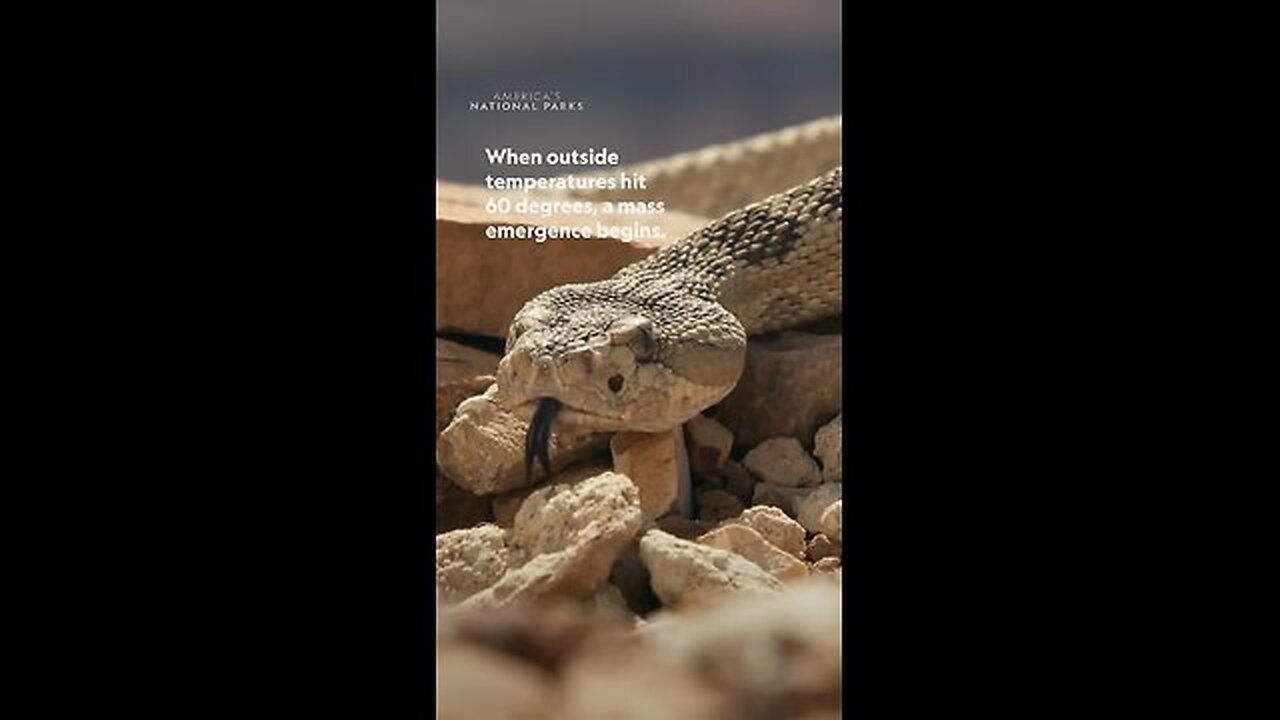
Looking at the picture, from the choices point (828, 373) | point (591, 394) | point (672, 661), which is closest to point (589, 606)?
point (672, 661)

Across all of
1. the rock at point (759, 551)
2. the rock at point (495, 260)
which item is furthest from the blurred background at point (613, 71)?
the rock at point (759, 551)

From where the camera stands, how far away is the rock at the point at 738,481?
376 centimetres

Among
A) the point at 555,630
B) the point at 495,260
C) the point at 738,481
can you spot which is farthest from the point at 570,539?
the point at 495,260

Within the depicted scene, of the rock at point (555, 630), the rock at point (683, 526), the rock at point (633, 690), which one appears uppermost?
the rock at point (683, 526)

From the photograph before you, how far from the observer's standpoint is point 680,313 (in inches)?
149

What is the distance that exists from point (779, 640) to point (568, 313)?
0.75m

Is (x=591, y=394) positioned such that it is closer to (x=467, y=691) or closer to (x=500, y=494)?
(x=500, y=494)

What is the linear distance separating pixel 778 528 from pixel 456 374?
726 millimetres

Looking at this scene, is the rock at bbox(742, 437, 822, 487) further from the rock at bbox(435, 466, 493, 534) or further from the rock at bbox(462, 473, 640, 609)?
the rock at bbox(435, 466, 493, 534)

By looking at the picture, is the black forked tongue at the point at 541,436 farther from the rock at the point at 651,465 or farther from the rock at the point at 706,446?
the rock at the point at 706,446

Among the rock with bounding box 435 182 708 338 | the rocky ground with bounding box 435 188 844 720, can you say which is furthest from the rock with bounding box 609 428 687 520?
the rock with bounding box 435 182 708 338

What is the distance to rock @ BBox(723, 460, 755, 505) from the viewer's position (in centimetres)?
376

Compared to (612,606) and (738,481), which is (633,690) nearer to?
(612,606)

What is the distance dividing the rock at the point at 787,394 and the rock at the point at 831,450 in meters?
0.04
